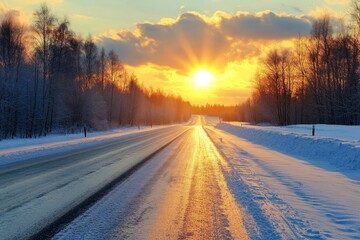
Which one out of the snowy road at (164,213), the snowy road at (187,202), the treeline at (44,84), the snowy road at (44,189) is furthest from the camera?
the treeline at (44,84)

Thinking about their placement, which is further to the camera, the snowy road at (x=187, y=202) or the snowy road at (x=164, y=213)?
the snowy road at (x=187, y=202)

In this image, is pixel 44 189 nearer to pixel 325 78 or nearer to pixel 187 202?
pixel 187 202

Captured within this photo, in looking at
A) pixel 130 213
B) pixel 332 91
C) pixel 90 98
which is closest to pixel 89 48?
pixel 90 98

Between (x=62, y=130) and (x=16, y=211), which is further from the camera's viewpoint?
(x=62, y=130)

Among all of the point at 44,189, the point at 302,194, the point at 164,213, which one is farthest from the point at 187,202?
the point at 44,189

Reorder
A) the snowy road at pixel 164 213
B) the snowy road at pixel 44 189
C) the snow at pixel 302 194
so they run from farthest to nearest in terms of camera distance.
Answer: the snowy road at pixel 44 189 < the snow at pixel 302 194 < the snowy road at pixel 164 213

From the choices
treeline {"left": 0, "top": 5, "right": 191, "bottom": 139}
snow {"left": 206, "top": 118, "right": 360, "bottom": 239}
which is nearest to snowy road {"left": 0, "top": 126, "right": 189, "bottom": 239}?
snow {"left": 206, "top": 118, "right": 360, "bottom": 239}

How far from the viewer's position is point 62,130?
42.8 m

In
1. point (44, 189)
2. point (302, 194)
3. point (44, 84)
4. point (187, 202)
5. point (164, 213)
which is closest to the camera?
point (164, 213)

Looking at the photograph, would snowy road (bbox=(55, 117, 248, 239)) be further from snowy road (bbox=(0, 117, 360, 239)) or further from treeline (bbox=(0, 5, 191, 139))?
treeline (bbox=(0, 5, 191, 139))

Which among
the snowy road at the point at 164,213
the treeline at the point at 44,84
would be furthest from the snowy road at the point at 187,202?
the treeline at the point at 44,84

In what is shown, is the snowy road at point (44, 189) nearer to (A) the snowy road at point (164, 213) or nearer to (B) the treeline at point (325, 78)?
(A) the snowy road at point (164, 213)

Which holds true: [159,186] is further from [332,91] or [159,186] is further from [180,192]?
[332,91]

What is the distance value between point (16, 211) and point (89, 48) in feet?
189
